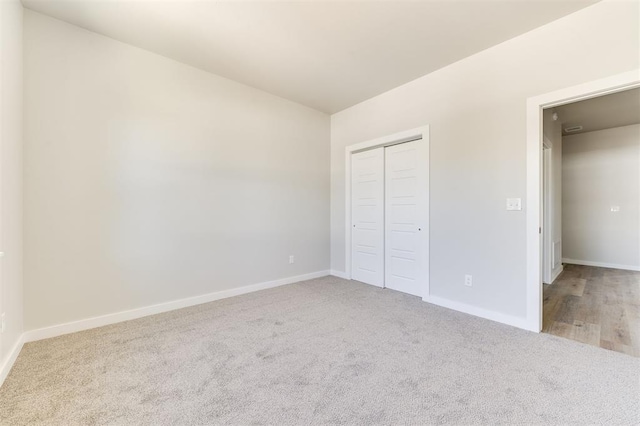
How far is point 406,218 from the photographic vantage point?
12.0 feet

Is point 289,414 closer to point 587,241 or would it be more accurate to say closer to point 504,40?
point 504,40

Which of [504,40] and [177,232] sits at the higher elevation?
[504,40]

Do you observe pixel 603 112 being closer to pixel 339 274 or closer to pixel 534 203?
pixel 534 203

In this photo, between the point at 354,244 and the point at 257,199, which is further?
the point at 354,244

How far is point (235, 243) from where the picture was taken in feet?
11.6

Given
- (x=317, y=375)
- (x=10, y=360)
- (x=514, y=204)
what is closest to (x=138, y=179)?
(x=10, y=360)

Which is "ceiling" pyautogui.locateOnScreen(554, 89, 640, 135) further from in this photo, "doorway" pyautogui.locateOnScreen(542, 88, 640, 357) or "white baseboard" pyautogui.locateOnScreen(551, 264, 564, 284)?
"white baseboard" pyautogui.locateOnScreen(551, 264, 564, 284)

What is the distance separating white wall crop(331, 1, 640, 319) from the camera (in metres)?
2.21

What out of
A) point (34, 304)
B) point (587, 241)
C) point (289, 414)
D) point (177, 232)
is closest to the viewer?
point (289, 414)

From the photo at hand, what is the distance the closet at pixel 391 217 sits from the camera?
3.43m

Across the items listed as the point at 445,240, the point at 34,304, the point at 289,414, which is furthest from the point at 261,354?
the point at 445,240

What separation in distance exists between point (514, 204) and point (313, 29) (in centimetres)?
254

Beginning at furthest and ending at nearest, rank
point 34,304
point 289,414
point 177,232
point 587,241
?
point 587,241, point 177,232, point 34,304, point 289,414

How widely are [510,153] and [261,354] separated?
2942 millimetres
